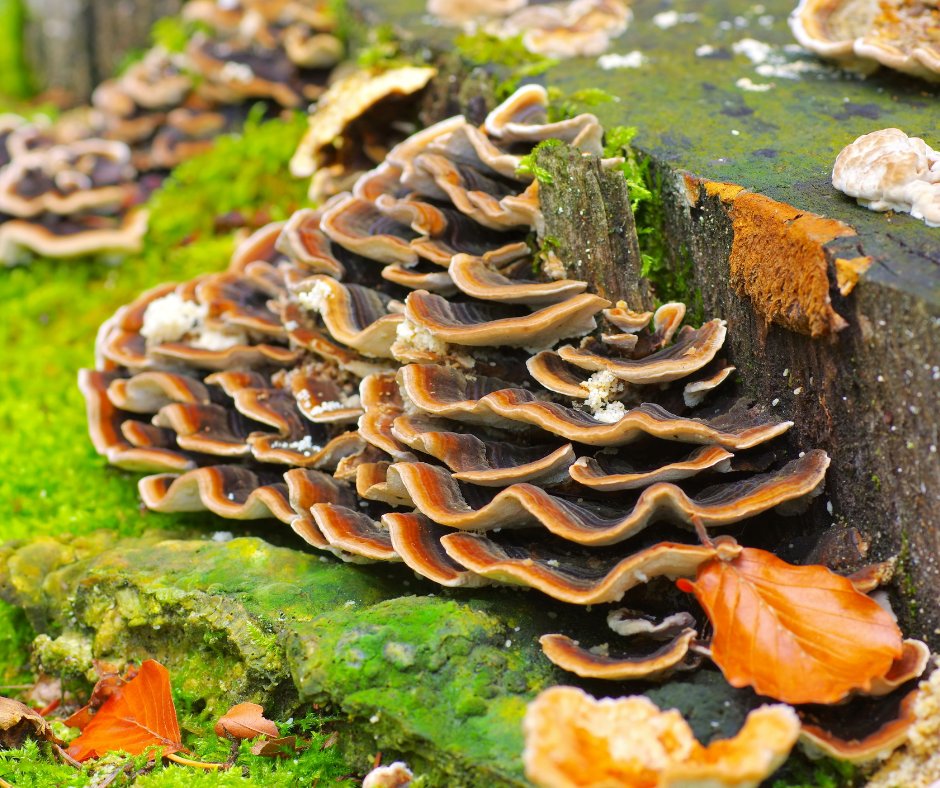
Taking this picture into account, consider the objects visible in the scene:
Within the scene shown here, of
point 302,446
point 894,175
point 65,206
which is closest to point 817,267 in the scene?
point 894,175

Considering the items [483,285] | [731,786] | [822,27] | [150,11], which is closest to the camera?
[731,786]

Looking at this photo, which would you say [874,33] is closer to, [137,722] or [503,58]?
[503,58]

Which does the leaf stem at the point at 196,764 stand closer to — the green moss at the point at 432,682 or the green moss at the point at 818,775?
the green moss at the point at 432,682

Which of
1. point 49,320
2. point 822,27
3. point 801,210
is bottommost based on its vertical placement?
point 49,320

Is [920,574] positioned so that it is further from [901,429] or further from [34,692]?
[34,692]

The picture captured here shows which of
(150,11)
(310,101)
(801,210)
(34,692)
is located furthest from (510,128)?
(150,11)

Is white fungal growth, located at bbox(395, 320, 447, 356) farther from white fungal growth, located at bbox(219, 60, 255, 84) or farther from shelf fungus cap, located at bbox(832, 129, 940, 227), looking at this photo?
white fungal growth, located at bbox(219, 60, 255, 84)
